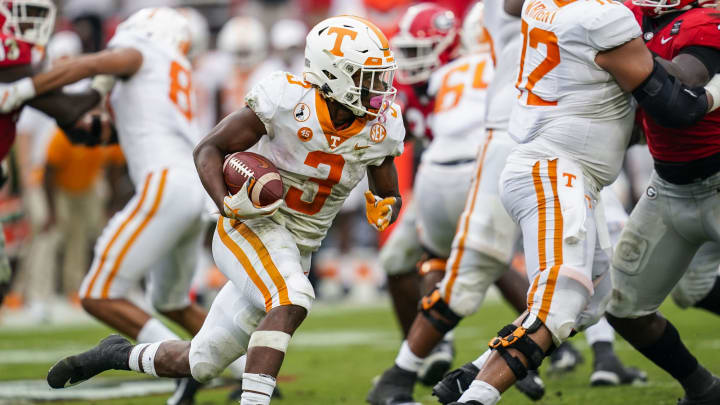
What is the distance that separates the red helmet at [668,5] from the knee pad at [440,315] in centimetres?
164

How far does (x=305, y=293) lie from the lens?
3.92m

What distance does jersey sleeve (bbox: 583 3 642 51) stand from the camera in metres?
3.82

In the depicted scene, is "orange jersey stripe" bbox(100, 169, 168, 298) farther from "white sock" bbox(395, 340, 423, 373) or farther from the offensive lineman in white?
the offensive lineman in white

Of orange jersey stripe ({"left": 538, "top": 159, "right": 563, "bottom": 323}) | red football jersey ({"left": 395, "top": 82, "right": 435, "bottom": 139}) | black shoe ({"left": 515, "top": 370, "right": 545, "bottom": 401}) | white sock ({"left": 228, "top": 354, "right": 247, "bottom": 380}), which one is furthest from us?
red football jersey ({"left": 395, "top": 82, "right": 435, "bottom": 139})

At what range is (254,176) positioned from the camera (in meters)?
3.93

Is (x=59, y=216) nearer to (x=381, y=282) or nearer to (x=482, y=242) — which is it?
(x=381, y=282)

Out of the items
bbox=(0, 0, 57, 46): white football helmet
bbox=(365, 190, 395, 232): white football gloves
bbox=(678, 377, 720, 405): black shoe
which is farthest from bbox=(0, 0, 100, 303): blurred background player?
bbox=(678, 377, 720, 405): black shoe

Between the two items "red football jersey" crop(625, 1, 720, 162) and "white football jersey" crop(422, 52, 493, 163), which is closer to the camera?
"red football jersey" crop(625, 1, 720, 162)

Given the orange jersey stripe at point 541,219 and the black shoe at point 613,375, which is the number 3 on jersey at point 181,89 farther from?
the black shoe at point 613,375

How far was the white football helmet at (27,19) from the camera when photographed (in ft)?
18.2

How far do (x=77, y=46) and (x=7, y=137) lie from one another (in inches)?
258

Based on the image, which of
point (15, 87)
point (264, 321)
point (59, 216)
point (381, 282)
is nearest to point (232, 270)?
point (264, 321)

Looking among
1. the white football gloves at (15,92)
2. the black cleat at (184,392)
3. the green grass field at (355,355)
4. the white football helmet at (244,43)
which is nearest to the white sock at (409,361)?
the green grass field at (355,355)

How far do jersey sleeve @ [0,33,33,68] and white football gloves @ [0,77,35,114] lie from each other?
106mm
